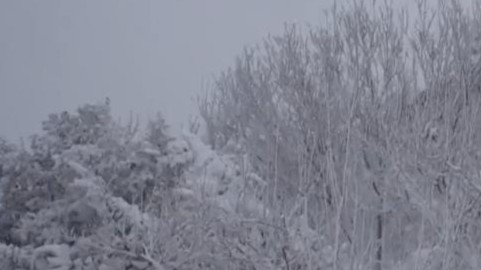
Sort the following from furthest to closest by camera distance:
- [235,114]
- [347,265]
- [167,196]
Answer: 1. [235,114]
2. [167,196]
3. [347,265]

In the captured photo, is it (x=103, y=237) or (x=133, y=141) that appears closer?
(x=103, y=237)

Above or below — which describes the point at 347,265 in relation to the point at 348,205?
below

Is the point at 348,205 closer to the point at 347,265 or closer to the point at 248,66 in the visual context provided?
the point at 347,265

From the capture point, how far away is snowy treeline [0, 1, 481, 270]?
19.8 ft

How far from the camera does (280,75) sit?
13.4 metres

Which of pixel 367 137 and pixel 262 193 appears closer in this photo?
pixel 262 193

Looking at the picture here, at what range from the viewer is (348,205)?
7160mm

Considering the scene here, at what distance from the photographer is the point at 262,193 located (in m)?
6.73

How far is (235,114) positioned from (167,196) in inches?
307

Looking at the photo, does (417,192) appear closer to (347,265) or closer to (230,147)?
(347,265)

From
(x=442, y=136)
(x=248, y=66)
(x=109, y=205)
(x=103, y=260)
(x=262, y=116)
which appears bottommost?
(x=103, y=260)

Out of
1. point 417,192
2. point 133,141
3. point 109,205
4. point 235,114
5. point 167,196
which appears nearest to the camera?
point 417,192

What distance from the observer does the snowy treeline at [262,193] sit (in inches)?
238

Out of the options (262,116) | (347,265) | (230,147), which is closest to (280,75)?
(262,116)
